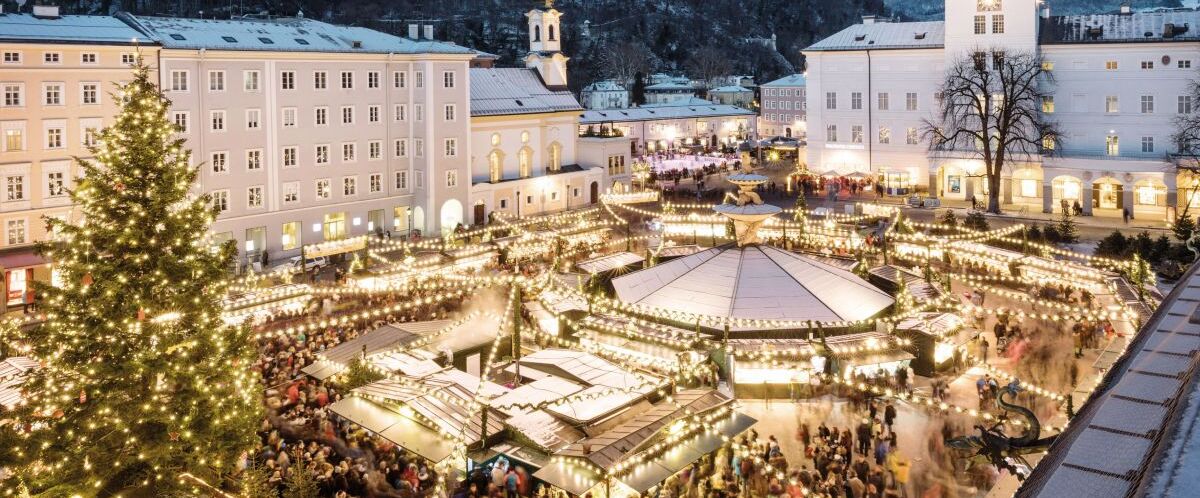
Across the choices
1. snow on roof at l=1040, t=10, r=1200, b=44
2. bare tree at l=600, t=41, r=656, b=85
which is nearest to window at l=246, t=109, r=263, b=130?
snow on roof at l=1040, t=10, r=1200, b=44

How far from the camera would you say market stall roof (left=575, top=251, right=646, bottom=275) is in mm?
31703

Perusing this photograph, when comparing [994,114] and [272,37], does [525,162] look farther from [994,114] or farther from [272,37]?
[994,114]

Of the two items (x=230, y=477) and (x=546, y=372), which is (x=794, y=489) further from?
(x=230, y=477)

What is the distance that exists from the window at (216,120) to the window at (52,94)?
243 inches

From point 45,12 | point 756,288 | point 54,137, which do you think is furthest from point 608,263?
point 45,12

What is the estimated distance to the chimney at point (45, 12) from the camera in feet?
123

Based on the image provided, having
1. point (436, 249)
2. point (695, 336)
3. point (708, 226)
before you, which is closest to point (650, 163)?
point (708, 226)


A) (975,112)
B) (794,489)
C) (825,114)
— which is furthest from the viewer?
(825,114)

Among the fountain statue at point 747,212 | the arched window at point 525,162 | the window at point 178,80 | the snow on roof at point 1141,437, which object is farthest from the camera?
the arched window at point 525,162

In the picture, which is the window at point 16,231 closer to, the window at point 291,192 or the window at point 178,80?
the window at point 178,80

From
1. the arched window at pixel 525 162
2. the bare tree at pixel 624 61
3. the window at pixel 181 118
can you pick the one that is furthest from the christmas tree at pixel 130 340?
the bare tree at pixel 624 61

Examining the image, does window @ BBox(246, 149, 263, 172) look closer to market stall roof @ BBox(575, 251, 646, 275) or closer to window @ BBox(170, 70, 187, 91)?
window @ BBox(170, 70, 187, 91)

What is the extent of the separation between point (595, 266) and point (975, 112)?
3793cm

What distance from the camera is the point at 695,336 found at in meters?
24.5
